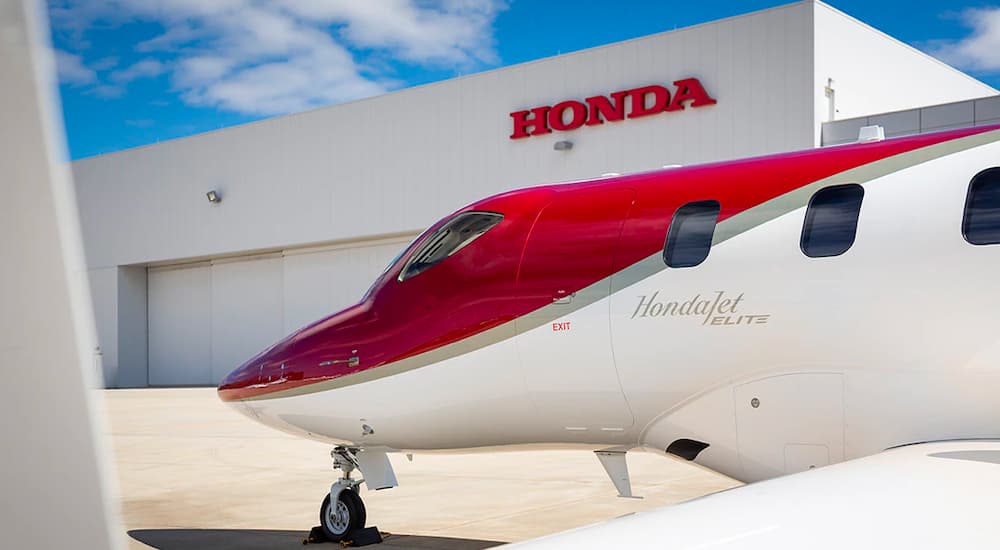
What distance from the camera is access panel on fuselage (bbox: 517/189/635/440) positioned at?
6.45 meters

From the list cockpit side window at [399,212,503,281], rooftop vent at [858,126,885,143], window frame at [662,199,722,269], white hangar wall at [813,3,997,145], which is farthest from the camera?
white hangar wall at [813,3,997,145]

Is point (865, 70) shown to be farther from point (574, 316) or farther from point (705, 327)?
point (705, 327)

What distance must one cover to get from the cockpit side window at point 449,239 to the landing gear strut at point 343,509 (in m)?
1.81

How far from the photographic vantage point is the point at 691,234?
20.5 feet

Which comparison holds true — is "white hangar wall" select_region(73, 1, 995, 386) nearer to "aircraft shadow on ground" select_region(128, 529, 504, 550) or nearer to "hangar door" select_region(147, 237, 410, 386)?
"hangar door" select_region(147, 237, 410, 386)

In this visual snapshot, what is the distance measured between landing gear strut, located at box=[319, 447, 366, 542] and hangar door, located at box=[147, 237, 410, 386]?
22.5 meters

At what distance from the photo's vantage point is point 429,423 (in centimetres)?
721

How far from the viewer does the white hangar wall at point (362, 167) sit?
899 inches

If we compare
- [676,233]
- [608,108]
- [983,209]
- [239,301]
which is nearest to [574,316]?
[676,233]

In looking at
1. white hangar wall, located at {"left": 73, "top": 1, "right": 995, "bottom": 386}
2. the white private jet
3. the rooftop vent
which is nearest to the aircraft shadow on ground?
the white private jet

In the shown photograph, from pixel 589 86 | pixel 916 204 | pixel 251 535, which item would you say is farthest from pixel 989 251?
pixel 589 86

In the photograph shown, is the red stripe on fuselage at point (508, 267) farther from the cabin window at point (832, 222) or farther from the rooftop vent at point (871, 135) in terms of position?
the rooftop vent at point (871, 135)

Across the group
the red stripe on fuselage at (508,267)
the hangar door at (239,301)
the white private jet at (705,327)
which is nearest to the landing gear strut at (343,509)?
the white private jet at (705,327)

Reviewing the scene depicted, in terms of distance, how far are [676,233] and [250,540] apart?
4.88m
